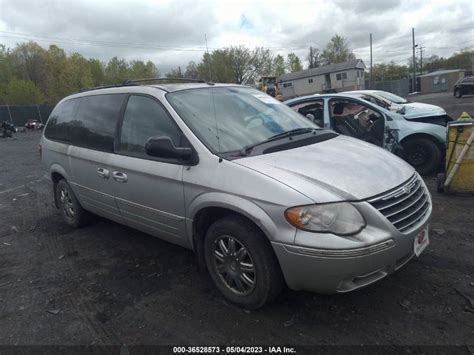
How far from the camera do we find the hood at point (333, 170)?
8.55ft

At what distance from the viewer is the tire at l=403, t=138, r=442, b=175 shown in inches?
268

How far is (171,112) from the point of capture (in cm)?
341

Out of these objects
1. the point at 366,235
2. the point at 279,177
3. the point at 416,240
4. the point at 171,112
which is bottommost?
the point at 416,240

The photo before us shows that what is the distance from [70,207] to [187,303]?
278 cm

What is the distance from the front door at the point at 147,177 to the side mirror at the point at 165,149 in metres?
0.17

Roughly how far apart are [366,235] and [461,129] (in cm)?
397

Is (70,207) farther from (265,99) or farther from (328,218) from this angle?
(328,218)

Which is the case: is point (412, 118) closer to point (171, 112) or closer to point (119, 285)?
point (171, 112)

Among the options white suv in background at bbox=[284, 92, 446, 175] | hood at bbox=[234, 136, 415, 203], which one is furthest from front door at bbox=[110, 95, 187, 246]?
white suv in background at bbox=[284, 92, 446, 175]

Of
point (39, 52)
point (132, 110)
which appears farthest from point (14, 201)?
point (39, 52)

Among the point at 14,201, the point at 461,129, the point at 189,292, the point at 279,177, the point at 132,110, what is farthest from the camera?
the point at 14,201

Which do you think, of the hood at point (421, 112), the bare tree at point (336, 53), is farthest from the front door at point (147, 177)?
the bare tree at point (336, 53)

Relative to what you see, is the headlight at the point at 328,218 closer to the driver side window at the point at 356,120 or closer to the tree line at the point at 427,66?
the driver side window at the point at 356,120

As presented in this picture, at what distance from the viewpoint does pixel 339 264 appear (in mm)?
2463
